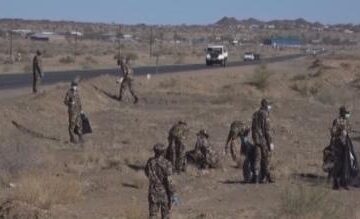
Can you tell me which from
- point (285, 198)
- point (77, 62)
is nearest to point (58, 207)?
point (285, 198)

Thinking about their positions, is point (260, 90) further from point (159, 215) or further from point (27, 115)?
point (159, 215)

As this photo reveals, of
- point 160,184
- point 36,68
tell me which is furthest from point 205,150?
point 36,68

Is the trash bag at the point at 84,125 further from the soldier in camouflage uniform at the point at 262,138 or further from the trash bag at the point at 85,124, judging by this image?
the soldier in camouflage uniform at the point at 262,138

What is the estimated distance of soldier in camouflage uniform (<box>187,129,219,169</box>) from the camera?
82.0ft

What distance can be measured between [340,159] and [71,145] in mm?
9919

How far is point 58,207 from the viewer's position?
1897 centimetres

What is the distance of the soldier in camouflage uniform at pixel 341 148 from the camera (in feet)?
71.3

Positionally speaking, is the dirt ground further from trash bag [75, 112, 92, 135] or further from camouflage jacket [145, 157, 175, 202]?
camouflage jacket [145, 157, 175, 202]

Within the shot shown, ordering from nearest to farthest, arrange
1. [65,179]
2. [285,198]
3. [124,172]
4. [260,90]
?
[285,198] → [65,179] → [124,172] → [260,90]

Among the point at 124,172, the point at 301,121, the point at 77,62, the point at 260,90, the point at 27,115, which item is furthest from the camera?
the point at 77,62

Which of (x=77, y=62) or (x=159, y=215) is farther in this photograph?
(x=77, y=62)

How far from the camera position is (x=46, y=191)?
19.4 meters

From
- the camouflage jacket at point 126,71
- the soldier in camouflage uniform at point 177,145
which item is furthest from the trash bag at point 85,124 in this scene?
the camouflage jacket at point 126,71

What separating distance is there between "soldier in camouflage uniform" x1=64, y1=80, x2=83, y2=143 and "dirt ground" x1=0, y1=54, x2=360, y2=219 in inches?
18.9
